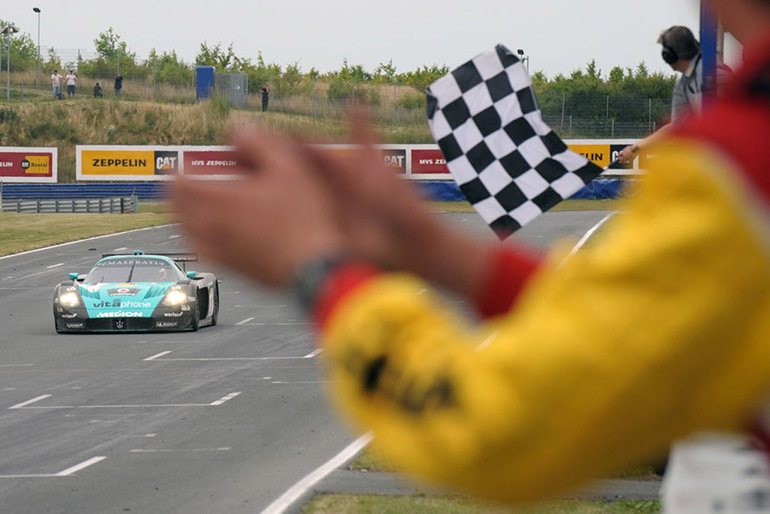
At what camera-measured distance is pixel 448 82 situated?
5.73 metres

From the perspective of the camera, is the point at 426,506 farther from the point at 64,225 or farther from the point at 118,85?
the point at 118,85

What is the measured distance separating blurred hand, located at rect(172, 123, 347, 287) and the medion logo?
6069cm

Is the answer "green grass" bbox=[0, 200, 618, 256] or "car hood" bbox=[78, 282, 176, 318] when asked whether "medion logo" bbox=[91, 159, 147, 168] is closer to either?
"green grass" bbox=[0, 200, 618, 256]

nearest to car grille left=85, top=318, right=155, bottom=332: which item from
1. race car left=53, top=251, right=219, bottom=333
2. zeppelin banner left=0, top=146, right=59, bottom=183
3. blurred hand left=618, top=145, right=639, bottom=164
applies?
race car left=53, top=251, right=219, bottom=333

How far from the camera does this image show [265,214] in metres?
1.49

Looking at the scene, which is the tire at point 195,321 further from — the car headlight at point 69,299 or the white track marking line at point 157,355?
the white track marking line at point 157,355

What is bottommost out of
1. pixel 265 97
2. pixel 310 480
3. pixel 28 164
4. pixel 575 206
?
pixel 575 206

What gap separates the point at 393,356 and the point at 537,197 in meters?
4.30

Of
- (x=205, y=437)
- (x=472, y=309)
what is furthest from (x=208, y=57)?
(x=472, y=309)

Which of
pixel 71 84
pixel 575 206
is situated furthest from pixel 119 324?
pixel 71 84

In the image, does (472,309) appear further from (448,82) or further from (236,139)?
(448,82)

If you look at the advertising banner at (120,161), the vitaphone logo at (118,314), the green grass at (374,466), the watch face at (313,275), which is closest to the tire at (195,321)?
the vitaphone logo at (118,314)

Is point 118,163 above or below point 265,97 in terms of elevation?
below

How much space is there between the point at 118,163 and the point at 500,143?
5730 cm
